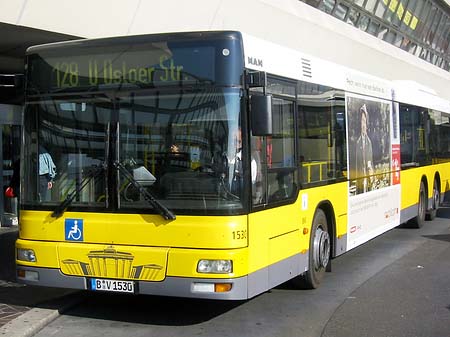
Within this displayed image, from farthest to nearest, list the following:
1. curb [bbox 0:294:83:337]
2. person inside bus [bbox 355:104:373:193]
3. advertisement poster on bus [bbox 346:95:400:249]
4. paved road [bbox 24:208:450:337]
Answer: person inside bus [bbox 355:104:373:193]
advertisement poster on bus [bbox 346:95:400:249]
paved road [bbox 24:208:450:337]
curb [bbox 0:294:83:337]

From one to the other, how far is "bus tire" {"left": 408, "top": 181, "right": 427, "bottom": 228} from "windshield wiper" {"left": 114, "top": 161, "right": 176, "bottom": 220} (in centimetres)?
827

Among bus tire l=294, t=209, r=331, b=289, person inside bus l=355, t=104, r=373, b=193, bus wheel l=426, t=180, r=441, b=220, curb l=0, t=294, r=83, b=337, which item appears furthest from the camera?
bus wheel l=426, t=180, r=441, b=220

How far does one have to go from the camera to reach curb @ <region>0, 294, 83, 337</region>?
19.1 feet

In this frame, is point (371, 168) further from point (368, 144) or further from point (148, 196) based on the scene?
point (148, 196)

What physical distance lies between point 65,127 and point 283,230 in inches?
96.0

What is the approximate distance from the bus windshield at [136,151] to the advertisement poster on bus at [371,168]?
11.1 feet

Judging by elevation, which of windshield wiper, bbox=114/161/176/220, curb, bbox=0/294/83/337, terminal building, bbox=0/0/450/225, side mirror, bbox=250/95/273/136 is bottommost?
curb, bbox=0/294/83/337

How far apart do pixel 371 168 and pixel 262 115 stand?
4440 millimetres

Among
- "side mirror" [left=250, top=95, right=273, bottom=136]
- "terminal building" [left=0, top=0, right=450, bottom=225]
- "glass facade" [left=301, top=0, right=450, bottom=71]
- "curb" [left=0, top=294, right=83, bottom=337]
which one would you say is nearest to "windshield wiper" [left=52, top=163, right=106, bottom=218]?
"curb" [left=0, top=294, right=83, bottom=337]

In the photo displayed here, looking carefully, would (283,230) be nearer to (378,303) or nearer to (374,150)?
(378,303)

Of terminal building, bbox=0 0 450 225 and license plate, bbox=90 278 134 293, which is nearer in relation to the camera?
license plate, bbox=90 278 134 293

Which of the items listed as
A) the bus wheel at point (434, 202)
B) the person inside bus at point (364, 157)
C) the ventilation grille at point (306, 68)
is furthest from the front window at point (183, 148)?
the bus wheel at point (434, 202)

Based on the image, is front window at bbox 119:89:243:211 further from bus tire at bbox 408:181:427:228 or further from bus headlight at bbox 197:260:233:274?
bus tire at bbox 408:181:427:228

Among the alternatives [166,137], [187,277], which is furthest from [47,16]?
[187,277]
